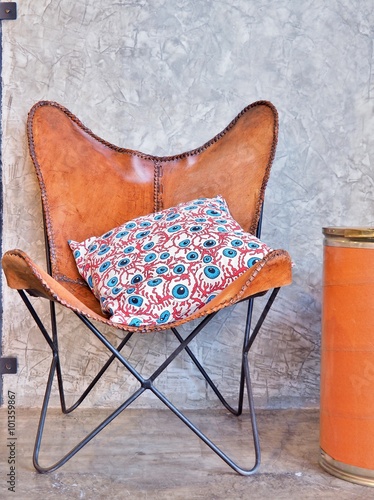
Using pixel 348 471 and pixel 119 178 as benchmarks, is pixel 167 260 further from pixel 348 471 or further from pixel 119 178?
pixel 348 471

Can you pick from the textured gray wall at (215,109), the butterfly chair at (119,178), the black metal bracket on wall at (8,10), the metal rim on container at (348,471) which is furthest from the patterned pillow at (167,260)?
the black metal bracket on wall at (8,10)

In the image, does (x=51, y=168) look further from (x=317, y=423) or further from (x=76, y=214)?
(x=317, y=423)

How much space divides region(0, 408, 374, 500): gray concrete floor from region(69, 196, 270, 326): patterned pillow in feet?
1.37

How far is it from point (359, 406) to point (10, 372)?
1283 mm

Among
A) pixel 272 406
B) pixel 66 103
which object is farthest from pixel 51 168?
pixel 272 406

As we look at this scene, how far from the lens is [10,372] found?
96.3 inches

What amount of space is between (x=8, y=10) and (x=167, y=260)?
1106 millimetres

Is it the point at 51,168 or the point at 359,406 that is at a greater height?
the point at 51,168

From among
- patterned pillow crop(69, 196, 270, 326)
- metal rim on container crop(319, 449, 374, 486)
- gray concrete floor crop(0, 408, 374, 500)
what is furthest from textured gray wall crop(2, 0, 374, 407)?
metal rim on container crop(319, 449, 374, 486)

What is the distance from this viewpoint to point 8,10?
2.38 m

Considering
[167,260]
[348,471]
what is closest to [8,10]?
[167,260]

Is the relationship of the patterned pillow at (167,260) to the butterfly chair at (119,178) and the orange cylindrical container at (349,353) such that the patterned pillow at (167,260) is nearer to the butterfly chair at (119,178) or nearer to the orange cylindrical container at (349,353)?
the butterfly chair at (119,178)

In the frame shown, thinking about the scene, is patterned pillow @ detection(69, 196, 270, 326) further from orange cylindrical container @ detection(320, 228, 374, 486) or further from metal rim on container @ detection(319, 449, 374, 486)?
metal rim on container @ detection(319, 449, 374, 486)

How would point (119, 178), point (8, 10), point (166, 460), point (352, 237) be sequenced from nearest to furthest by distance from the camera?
point (352, 237) → point (166, 460) → point (119, 178) → point (8, 10)
